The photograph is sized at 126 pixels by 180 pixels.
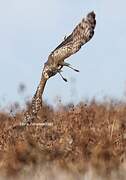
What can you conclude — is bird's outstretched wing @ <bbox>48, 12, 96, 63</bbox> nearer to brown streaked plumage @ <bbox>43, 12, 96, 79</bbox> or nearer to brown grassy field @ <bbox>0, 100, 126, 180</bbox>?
brown streaked plumage @ <bbox>43, 12, 96, 79</bbox>

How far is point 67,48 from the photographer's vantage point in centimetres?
1004

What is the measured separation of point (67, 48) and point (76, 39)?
238 mm

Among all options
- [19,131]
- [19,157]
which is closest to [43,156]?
[19,157]

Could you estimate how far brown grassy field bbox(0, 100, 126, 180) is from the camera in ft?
27.5

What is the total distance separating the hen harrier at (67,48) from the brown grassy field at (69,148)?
2.49ft

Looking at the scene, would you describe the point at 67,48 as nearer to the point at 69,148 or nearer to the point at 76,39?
the point at 76,39

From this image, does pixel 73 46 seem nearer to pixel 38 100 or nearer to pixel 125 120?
pixel 38 100

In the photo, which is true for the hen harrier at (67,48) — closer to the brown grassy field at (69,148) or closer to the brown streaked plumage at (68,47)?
the brown streaked plumage at (68,47)

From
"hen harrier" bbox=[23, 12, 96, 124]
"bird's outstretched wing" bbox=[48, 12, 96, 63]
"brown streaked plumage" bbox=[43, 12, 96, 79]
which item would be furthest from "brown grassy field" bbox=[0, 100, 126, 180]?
"bird's outstretched wing" bbox=[48, 12, 96, 63]

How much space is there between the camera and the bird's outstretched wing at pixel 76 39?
1004 cm

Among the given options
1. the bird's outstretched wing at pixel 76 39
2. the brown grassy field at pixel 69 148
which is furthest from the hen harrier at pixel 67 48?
the brown grassy field at pixel 69 148

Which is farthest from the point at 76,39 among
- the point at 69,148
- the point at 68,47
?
the point at 69,148

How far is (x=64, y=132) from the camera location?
10961 millimetres

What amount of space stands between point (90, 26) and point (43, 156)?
87.3 inches
